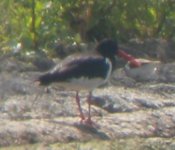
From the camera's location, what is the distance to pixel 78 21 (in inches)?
478

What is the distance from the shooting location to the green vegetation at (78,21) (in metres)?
11.7

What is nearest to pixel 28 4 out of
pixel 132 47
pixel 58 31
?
pixel 58 31

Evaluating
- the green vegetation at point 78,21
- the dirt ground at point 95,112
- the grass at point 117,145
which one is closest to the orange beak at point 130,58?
the dirt ground at point 95,112

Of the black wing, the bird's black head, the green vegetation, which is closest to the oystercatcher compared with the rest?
the black wing

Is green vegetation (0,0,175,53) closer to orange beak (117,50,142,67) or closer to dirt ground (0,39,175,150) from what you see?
dirt ground (0,39,175,150)

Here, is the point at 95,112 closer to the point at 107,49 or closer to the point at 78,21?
the point at 107,49

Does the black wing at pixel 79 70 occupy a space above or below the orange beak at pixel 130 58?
above

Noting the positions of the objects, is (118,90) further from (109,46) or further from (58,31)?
(58,31)

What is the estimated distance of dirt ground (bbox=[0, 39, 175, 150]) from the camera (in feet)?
29.9

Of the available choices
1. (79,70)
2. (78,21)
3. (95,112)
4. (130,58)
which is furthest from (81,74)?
(78,21)

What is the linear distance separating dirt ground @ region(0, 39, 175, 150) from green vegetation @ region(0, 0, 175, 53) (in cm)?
64

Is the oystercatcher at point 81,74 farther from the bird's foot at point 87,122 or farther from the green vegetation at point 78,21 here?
the green vegetation at point 78,21

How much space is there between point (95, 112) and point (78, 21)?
7.98 feet

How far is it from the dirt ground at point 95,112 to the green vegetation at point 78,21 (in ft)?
2.12
